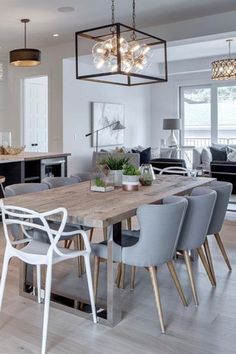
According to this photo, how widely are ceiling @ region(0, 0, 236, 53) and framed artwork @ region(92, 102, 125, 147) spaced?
2.16 metres

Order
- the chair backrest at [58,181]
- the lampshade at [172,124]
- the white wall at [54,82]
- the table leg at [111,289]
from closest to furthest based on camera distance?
the table leg at [111,289], the chair backrest at [58,181], the white wall at [54,82], the lampshade at [172,124]

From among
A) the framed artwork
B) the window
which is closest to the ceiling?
the framed artwork

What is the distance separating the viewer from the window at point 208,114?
9.89 metres

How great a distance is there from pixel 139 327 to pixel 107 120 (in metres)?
6.65

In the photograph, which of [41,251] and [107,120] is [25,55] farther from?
[107,120]

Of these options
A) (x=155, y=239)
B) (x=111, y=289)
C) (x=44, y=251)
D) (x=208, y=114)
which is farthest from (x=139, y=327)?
(x=208, y=114)

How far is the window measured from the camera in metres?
9.89

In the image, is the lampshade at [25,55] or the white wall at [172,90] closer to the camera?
the lampshade at [25,55]

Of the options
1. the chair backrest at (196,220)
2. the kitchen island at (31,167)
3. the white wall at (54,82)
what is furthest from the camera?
the white wall at (54,82)

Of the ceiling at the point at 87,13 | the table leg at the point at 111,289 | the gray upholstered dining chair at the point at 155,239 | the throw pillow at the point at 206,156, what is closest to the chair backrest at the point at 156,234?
the gray upholstered dining chair at the point at 155,239

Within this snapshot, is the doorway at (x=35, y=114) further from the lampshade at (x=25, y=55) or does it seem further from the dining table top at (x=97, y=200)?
the dining table top at (x=97, y=200)

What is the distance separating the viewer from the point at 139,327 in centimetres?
260

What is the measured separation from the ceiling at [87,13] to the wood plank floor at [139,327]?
12.0 feet

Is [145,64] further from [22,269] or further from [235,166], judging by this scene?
[235,166]
